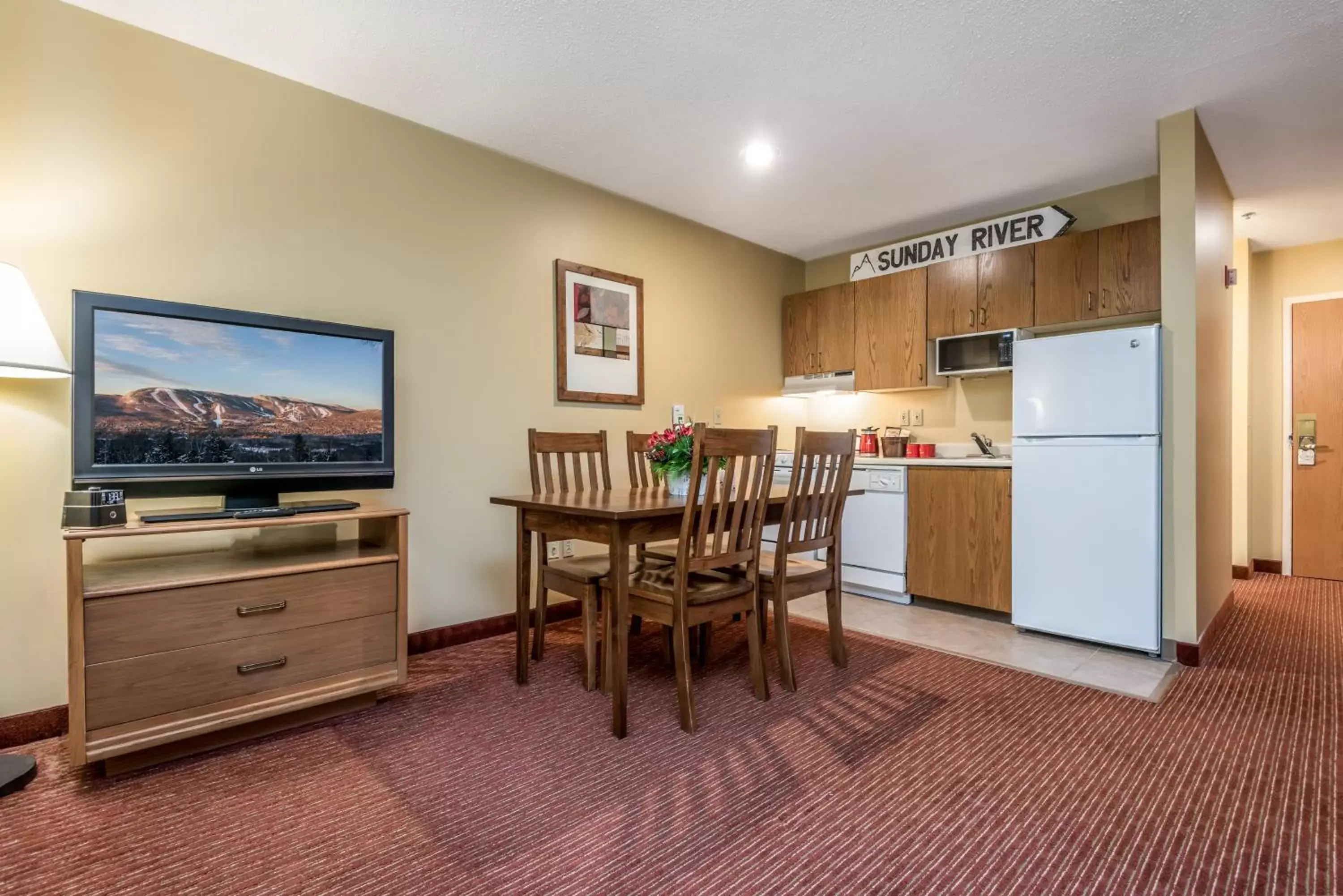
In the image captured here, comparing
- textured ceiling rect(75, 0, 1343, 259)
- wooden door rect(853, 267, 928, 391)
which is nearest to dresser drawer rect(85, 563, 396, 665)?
textured ceiling rect(75, 0, 1343, 259)

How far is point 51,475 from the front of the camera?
7.02 ft

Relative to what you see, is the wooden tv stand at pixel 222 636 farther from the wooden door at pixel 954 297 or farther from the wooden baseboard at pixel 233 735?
the wooden door at pixel 954 297

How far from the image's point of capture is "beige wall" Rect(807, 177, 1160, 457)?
3629 millimetres

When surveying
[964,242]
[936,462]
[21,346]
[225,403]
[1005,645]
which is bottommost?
[1005,645]

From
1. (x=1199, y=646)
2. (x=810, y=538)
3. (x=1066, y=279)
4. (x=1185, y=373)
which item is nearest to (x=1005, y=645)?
(x=1199, y=646)

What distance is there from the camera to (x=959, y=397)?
4340 millimetres

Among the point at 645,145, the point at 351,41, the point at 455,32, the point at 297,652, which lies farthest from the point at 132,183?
the point at 645,145

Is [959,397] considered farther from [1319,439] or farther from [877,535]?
[1319,439]

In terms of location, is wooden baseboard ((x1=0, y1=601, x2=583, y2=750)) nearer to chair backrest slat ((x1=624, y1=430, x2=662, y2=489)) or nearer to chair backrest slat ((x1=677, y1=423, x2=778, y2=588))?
chair backrest slat ((x1=624, y1=430, x2=662, y2=489))

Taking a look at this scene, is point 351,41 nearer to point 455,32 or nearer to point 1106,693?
point 455,32

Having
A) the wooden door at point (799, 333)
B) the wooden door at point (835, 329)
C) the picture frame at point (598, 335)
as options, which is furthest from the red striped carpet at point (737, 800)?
the wooden door at point (799, 333)

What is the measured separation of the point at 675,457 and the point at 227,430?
1671mm

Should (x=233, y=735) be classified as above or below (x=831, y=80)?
below

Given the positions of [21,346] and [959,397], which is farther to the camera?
[959,397]
